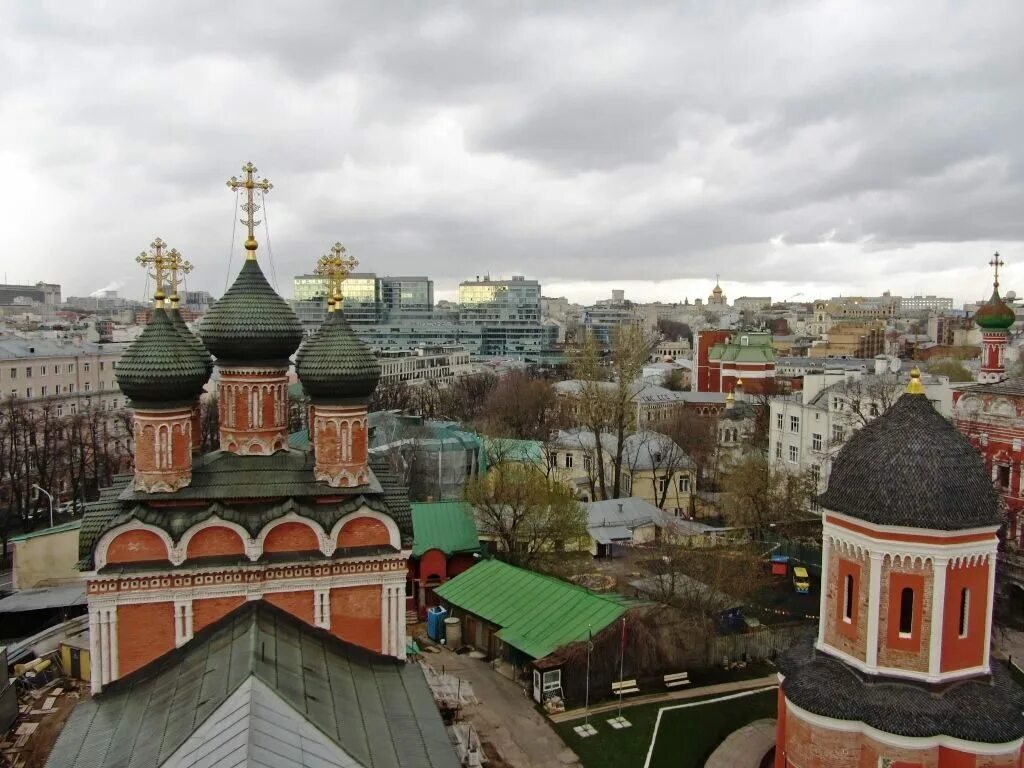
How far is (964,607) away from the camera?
12.8m

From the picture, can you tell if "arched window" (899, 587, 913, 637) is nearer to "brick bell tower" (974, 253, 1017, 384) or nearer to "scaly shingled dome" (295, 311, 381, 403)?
"scaly shingled dome" (295, 311, 381, 403)

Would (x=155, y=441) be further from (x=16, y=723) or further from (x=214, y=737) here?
(x=16, y=723)

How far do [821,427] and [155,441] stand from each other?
2913 cm

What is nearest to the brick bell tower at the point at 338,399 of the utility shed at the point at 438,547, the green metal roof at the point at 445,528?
the utility shed at the point at 438,547

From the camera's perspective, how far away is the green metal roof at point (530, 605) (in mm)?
18203

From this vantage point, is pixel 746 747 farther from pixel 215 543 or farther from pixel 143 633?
pixel 143 633

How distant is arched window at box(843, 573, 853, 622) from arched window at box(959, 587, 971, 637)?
5.24 ft

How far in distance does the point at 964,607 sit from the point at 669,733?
6.44 m

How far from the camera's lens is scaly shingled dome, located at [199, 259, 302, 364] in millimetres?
14539

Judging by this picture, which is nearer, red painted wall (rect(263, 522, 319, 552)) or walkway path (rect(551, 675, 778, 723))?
red painted wall (rect(263, 522, 319, 552))

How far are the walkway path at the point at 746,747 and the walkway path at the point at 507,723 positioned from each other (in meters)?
2.74

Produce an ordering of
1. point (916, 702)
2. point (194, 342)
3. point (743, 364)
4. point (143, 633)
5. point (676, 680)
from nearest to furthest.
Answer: point (143, 633) → point (916, 702) → point (194, 342) → point (676, 680) → point (743, 364)

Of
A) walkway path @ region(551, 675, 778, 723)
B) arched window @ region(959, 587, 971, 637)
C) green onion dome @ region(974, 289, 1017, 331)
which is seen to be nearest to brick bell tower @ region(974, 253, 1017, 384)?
green onion dome @ region(974, 289, 1017, 331)

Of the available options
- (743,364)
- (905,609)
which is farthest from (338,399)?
(743,364)
